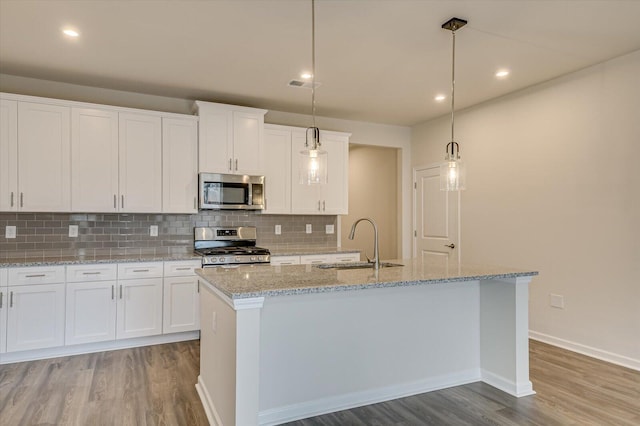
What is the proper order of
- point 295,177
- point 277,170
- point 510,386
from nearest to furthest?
point 510,386 → point 277,170 → point 295,177

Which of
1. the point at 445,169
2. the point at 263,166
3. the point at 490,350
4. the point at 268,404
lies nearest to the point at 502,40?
the point at 445,169

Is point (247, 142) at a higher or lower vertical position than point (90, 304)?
higher

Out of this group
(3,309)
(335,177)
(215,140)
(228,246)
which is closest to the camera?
(3,309)

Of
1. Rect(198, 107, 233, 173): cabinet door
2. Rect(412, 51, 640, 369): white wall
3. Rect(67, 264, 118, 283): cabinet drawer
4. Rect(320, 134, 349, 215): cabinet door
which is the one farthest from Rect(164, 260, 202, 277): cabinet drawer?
Rect(412, 51, 640, 369): white wall

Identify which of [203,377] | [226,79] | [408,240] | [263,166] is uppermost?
[226,79]

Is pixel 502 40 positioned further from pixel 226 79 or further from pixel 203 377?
pixel 203 377

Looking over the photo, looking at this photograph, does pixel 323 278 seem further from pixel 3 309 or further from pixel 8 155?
pixel 8 155

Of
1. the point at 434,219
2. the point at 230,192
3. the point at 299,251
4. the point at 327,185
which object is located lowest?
the point at 299,251

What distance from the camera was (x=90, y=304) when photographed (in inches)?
147

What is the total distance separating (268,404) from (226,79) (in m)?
3.06

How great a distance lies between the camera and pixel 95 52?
3.37 meters

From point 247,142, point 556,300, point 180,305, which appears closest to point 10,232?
point 180,305

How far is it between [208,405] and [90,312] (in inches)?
74.4

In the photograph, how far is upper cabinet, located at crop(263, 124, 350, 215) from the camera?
4867 millimetres
